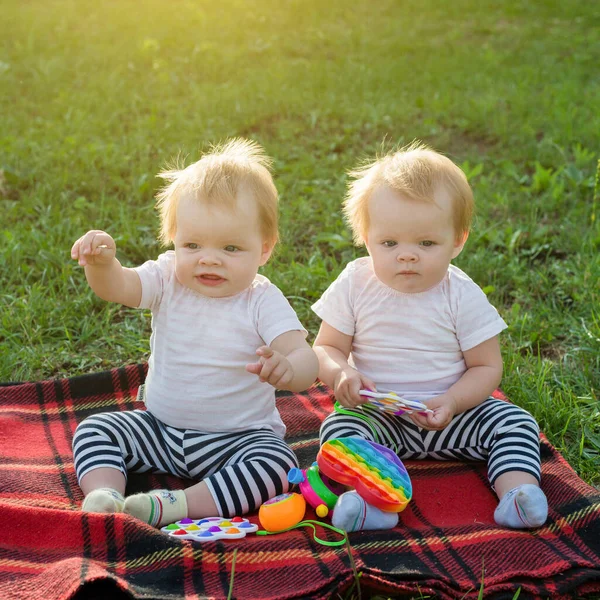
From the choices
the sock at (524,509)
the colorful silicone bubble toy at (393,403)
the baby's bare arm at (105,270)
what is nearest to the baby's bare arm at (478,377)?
the colorful silicone bubble toy at (393,403)

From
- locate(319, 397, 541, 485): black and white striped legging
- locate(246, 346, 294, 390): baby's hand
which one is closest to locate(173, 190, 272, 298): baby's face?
Result: locate(246, 346, 294, 390): baby's hand

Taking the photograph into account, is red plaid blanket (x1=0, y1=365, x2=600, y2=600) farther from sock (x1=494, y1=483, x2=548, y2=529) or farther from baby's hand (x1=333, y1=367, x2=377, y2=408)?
baby's hand (x1=333, y1=367, x2=377, y2=408)

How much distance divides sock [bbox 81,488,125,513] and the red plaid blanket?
0.06 metres

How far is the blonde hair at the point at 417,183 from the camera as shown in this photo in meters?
2.49

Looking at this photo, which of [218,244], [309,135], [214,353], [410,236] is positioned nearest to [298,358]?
[214,353]

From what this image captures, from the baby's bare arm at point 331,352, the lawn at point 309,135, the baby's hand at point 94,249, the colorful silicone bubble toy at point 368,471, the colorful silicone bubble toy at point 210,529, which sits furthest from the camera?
the lawn at point 309,135

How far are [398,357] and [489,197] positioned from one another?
2.11 m

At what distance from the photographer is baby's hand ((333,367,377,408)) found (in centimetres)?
245

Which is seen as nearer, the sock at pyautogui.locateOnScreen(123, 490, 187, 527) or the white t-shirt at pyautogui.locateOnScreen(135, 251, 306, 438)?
the sock at pyautogui.locateOnScreen(123, 490, 187, 527)

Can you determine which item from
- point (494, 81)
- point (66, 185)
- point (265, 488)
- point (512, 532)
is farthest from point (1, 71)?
point (512, 532)

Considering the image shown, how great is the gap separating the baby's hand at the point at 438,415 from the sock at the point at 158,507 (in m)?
0.72

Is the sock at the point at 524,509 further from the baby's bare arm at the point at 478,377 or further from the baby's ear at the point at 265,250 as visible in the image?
the baby's ear at the point at 265,250

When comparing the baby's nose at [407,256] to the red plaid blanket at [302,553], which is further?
the baby's nose at [407,256]

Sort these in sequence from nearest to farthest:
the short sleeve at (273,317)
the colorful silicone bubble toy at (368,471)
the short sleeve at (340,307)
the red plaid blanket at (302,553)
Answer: the red plaid blanket at (302,553) < the colorful silicone bubble toy at (368,471) < the short sleeve at (273,317) < the short sleeve at (340,307)
